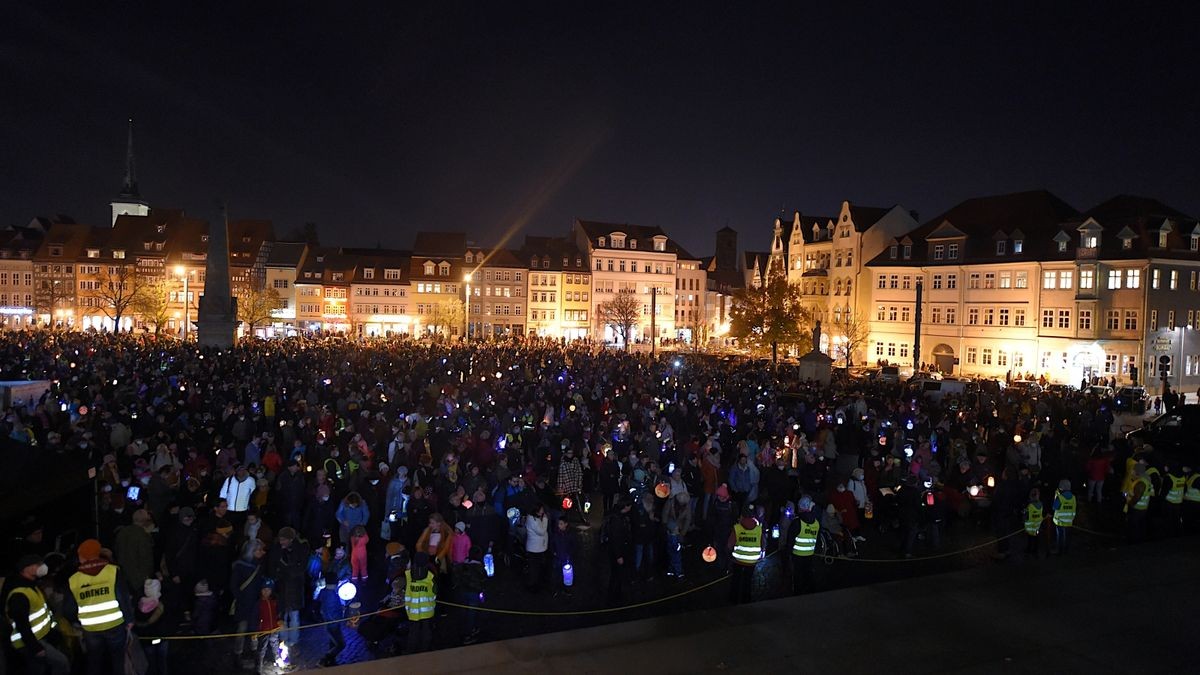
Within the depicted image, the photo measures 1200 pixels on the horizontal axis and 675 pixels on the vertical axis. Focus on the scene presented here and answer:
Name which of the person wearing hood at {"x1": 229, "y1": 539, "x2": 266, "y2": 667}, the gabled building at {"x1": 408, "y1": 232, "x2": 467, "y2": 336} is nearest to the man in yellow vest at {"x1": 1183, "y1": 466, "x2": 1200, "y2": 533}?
the person wearing hood at {"x1": 229, "y1": 539, "x2": 266, "y2": 667}

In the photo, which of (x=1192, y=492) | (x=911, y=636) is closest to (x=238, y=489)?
(x=911, y=636)

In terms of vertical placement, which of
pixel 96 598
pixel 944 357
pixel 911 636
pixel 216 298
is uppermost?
pixel 216 298

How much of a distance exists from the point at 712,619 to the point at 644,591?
246cm

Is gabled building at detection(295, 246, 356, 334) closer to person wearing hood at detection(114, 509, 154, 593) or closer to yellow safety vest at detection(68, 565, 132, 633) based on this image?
person wearing hood at detection(114, 509, 154, 593)

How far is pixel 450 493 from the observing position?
35.6 ft

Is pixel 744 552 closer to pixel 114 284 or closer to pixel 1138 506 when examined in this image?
pixel 1138 506

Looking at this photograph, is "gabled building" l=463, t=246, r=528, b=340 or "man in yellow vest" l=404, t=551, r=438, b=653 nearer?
"man in yellow vest" l=404, t=551, r=438, b=653

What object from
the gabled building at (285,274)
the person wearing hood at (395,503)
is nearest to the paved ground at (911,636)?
the person wearing hood at (395,503)

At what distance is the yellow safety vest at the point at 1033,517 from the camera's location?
35.2ft

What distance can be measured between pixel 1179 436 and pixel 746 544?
15.4m

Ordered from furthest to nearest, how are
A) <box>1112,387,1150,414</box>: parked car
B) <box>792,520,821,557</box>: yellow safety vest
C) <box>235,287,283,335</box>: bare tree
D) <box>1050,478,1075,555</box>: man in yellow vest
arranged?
<box>235,287,283,335</box>: bare tree, <box>1112,387,1150,414</box>: parked car, <box>1050,478,1075,555</box>: man in yellow vest, <box>792,520,821,557</box>: yellow safety vest

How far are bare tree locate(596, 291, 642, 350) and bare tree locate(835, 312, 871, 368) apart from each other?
62.4 ft

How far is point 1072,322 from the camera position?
4375 cm

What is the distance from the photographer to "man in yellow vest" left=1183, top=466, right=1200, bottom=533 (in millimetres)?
12258
